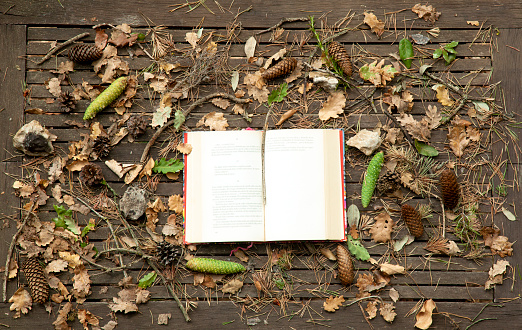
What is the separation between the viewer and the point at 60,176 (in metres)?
2.22

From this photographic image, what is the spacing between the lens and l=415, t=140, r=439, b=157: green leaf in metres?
2.20

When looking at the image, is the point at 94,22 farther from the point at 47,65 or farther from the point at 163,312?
the point at 163,312

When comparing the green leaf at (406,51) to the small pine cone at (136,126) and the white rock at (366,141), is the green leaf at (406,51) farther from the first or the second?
the small pine cone at (136,126)

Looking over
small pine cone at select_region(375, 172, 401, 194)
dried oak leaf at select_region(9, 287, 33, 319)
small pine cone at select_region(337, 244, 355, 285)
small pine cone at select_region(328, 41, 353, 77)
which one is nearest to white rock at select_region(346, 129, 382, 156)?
small pine cone at select_region(375, 172, 401, 194)

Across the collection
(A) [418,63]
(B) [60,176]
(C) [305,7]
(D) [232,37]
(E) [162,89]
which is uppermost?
(C) [305,7]

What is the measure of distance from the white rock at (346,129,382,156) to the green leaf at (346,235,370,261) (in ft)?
1.72

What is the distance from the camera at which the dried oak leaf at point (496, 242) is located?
2.14m

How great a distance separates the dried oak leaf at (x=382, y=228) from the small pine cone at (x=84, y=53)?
196 centimetres

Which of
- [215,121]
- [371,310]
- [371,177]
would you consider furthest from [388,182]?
[215,121]

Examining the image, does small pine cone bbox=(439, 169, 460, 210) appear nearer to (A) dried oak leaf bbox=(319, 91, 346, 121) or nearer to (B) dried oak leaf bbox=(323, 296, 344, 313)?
(A) dried oak leaf bbox=(319, 91, 346, 121)

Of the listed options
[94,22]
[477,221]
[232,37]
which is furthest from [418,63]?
[94,22]

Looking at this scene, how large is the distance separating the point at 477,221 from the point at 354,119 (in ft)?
3.08

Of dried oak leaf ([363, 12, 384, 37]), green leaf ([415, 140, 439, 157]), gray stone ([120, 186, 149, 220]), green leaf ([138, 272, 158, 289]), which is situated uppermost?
dried oak leaf ([363, 12, 384, 37])

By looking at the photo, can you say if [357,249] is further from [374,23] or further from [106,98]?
[106,98]
